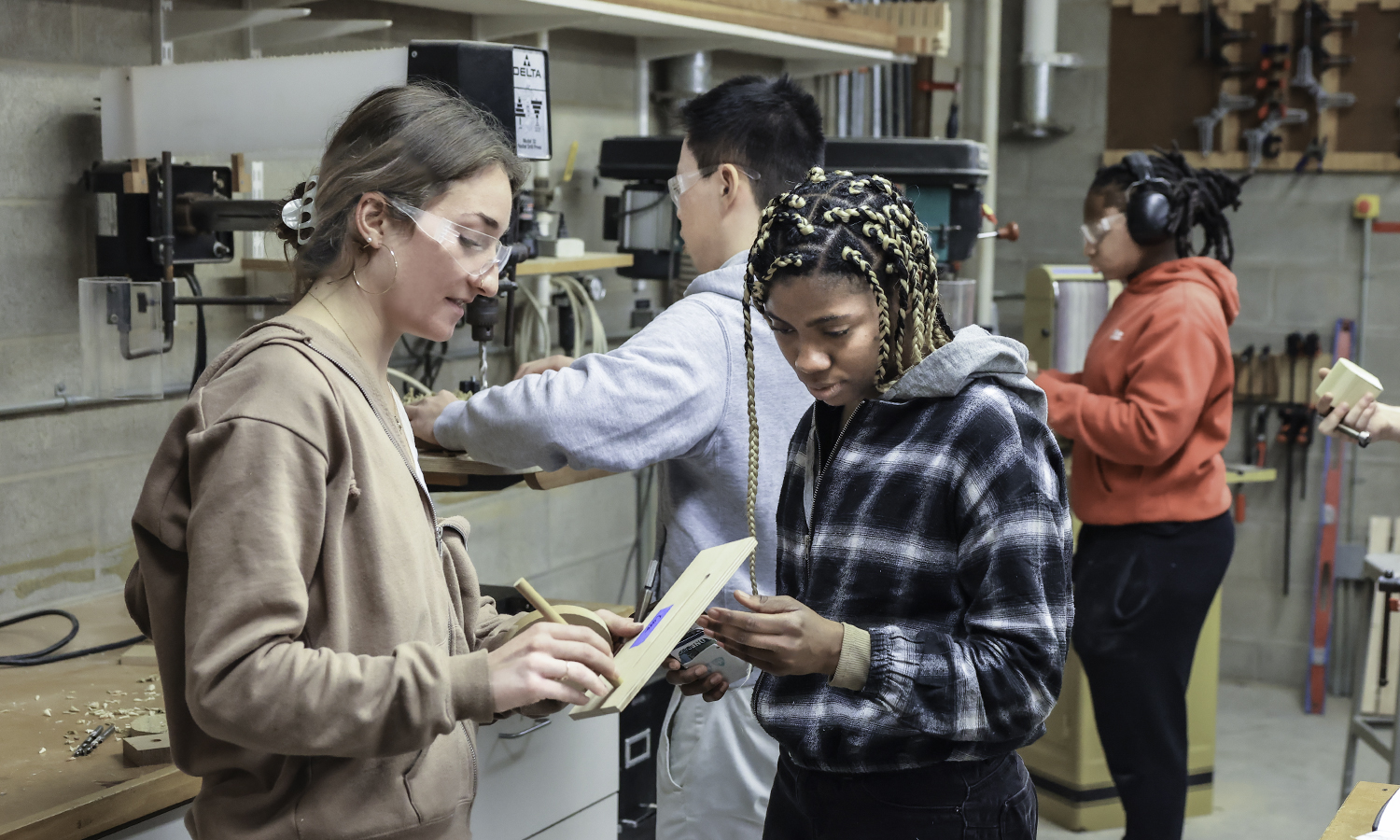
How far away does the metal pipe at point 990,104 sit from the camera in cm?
451

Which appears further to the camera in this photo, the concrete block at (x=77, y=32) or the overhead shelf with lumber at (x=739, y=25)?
the overhead shelf with lumber at (x=739, y=25)

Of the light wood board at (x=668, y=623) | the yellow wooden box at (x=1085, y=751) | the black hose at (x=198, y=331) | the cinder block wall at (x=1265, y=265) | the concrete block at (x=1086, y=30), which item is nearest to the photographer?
the light wood board at (x=668, y=623)

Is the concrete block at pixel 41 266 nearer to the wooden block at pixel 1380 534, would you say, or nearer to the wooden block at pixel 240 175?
the wooden block at pixel 240 175

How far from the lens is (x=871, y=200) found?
124 cm

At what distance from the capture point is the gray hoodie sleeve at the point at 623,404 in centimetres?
165

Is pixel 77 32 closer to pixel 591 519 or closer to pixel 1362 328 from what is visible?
pixel 591 519

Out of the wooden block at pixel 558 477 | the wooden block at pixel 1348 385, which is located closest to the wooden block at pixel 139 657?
the wooden block at pixel 558 477

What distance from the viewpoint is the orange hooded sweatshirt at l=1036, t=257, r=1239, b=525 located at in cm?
252

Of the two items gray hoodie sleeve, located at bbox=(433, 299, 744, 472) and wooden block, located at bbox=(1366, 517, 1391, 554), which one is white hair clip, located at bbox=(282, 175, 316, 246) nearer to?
gray hoodie sleeve, located at bbox=(433, 299, 744, 472)

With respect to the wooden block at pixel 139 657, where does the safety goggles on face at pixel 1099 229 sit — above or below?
above

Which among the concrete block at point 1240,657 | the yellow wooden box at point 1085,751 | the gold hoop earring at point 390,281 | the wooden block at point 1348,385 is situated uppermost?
the gold hoop earring at point 390,281

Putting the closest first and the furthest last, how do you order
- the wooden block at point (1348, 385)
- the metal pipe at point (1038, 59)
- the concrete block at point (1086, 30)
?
the wooden block at point (1348, 385)
the metal pipe at point (1038, 59)
the concrete block at point (1086, 30)

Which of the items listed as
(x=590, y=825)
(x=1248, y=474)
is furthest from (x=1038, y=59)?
(x=590, y=825)

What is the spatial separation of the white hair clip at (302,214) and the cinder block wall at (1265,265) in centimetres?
400
